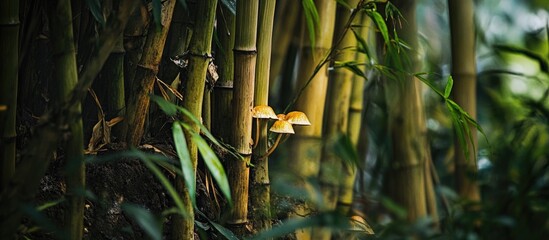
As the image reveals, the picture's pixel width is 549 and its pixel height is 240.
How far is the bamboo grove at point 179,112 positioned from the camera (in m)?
0.64

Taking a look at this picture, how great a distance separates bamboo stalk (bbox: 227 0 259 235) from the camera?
86 cm

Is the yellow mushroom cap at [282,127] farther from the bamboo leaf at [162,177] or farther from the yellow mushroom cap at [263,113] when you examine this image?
the bamboo leaf at [162,177]

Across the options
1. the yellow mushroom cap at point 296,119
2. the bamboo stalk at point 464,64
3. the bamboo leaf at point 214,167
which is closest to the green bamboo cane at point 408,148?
the bamboo stalk at point 464,64

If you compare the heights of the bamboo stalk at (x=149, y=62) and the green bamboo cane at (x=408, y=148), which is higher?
the bamboo stalk at (x=149, y=62)

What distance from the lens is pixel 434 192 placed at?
163 centimetres

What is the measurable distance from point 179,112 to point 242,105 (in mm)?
79

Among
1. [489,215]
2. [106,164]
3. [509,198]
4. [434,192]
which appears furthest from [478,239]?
[434,192]

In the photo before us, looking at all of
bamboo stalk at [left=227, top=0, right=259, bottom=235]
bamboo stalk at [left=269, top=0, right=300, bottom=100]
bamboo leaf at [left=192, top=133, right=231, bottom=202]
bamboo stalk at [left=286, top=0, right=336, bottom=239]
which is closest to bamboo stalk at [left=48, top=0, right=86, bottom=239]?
bamboo leaf at [left=192, top=133, right=231, bottom=202]

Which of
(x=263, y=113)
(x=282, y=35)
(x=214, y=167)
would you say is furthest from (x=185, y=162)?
(x=282, y=35)

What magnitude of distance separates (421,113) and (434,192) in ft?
0.77

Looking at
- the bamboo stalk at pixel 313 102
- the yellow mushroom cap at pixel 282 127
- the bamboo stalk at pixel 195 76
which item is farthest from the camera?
the bamboo stalk at pixel 313 102

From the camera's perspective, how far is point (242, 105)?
898 millimetres

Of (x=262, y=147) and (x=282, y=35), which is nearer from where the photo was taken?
(x=262, y=147)

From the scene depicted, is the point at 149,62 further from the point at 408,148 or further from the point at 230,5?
the point at 408,148
